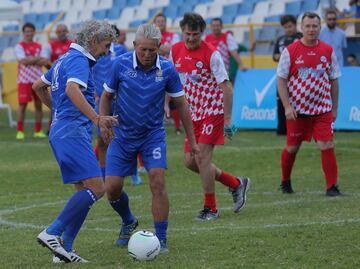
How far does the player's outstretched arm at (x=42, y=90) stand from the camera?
7996 mm

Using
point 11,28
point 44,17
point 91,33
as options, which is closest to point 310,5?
point 44,17

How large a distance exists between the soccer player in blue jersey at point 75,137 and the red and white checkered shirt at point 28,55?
12267 mm

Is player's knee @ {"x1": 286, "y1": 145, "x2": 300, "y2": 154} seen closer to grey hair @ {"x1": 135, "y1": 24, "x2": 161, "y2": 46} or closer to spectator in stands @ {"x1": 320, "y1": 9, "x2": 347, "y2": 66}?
grey hair @ {"x1": 135, "y1": 24, "x2": 161, "y2": 46}

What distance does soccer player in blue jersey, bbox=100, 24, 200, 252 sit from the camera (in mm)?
7887

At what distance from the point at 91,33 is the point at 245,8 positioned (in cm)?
1919

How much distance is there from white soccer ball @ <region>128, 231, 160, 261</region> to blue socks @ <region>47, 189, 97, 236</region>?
1.48ft

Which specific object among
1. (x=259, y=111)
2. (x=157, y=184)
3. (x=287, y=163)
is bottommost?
(x=259, y=111)

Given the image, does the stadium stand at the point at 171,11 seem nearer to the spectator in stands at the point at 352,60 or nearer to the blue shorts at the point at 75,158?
the spectator in stands at the point at 352,60

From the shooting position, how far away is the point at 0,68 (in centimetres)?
2741

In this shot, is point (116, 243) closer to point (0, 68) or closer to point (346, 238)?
point (346, 238)

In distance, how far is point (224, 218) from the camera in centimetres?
976

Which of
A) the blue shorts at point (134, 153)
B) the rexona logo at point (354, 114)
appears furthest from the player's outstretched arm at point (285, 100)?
the rexona logo at point (354, 114)

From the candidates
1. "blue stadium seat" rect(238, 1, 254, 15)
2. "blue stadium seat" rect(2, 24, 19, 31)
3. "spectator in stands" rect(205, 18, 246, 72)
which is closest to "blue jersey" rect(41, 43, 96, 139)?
"spectator in stands" rect(205, 18, 246, 72)

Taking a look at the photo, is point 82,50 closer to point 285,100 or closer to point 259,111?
point 285,100
